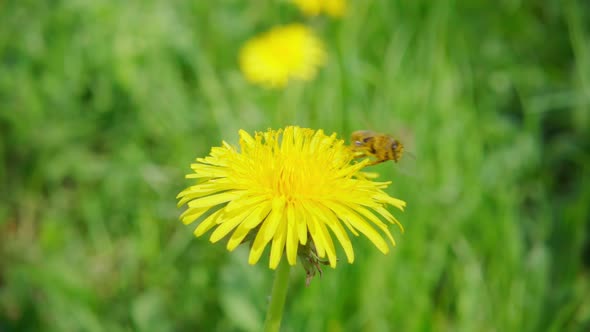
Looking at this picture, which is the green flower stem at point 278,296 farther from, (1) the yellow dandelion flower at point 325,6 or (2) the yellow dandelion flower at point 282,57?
(1) the yellow dandelion flower at point 325,6

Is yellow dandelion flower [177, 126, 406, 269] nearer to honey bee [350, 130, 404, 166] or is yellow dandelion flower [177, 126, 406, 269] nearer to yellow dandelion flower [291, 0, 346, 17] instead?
honey bee [350, 130, 404, 166]

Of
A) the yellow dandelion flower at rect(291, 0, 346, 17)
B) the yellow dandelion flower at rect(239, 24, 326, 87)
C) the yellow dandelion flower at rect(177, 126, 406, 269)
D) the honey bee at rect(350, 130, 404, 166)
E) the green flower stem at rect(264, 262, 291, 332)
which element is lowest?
the green flower stem at rect(264, 262, 291, 332)

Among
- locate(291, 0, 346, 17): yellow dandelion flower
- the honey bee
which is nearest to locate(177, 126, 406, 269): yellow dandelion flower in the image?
the honey bee

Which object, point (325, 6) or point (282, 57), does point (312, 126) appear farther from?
point (325, 6)

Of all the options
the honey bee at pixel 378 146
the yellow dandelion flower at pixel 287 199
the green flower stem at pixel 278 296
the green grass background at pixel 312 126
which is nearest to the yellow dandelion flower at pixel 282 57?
the green grass background at pixel 312 126

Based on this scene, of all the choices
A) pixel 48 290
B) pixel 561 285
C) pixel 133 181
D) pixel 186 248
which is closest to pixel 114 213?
pixel 133 181

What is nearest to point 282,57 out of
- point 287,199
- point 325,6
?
point 325,6

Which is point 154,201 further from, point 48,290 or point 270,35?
point 270,35
